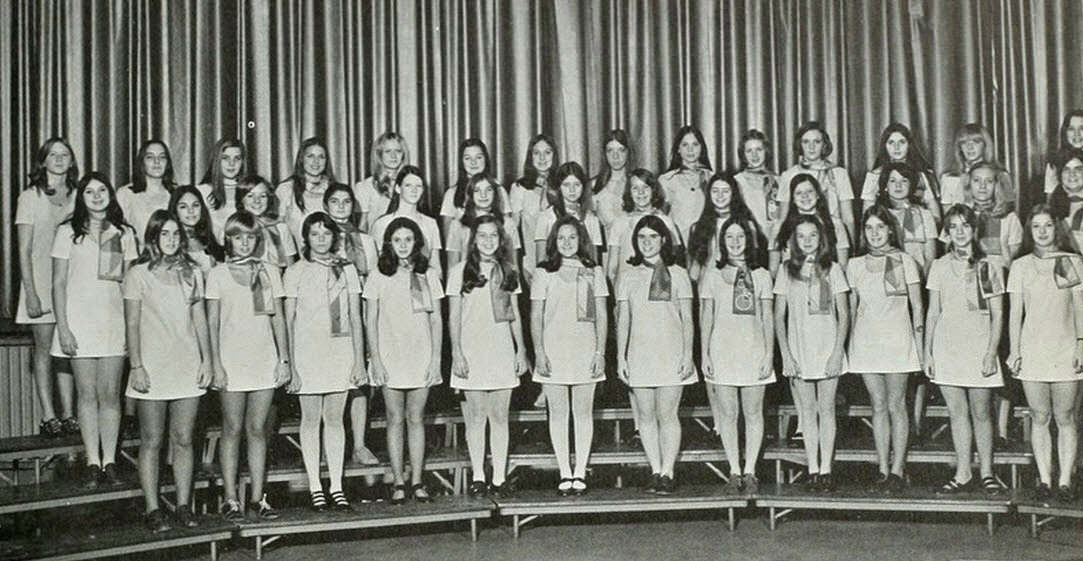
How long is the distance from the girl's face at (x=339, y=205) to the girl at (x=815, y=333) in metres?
2.24

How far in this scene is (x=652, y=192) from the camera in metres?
5.66

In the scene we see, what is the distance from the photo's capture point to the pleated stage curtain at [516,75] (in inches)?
243

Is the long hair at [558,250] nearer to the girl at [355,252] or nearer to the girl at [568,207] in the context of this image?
the girl at [568,207]

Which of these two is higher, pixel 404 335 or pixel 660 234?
pixel 660 234

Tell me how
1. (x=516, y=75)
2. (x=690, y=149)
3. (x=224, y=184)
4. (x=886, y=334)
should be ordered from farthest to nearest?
(x=516, y=75) < (x=690, y=149) < (x=224, y=184) < (x=886, y=334)

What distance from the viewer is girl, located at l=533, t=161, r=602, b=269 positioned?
5.69 metres

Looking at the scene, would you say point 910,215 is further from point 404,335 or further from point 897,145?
point 404,335

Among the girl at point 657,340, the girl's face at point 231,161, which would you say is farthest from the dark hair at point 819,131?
the girl's face at point 231,161

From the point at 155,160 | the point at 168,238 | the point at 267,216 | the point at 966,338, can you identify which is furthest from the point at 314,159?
the point at 966,338

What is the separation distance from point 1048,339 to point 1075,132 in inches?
48.2

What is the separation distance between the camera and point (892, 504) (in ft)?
16.3

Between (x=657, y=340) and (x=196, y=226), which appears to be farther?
(x=657, y=340)

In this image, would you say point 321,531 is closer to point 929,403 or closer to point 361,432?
point 361,432

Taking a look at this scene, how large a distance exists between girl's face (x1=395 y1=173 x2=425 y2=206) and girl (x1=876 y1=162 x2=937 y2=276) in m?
2.44
